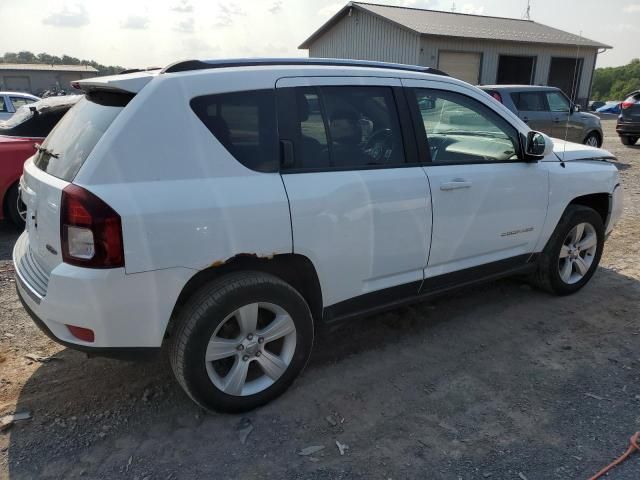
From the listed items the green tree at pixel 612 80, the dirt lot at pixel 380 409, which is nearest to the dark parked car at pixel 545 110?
the dirt lot at pixel 380 409

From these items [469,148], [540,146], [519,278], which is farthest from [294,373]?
[519,278]

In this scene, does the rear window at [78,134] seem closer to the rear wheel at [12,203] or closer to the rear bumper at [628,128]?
the rear wheel at [12,203]

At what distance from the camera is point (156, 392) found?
10.3 feet

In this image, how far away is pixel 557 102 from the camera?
38.5 ft

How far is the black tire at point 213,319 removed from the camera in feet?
8.64

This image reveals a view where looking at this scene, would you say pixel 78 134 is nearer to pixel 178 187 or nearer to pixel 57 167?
pixel 57 167

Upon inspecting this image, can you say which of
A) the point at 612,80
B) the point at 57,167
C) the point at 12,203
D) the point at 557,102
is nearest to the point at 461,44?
the point at 557,102

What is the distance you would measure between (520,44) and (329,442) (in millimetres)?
25138

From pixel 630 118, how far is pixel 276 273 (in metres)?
15.0

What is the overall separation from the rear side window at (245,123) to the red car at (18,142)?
3911 mm

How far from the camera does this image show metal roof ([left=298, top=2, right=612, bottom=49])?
22266mm

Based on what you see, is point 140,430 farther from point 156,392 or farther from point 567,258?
point 567,258

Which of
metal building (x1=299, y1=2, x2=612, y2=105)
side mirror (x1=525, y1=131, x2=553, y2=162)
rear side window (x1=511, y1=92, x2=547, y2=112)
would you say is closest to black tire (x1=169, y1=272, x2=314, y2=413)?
side mirror (x1=525, y1=131, x2=553, y2=162)

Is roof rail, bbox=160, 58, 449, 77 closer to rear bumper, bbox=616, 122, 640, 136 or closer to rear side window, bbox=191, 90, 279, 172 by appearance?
rear side window, bbox=191, 90, 279, 172
